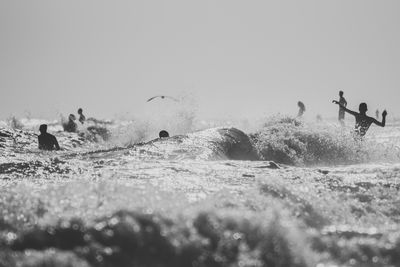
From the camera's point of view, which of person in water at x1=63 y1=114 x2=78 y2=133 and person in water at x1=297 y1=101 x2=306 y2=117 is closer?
person in water at x1=297 y1=101 x2=306 y2=117

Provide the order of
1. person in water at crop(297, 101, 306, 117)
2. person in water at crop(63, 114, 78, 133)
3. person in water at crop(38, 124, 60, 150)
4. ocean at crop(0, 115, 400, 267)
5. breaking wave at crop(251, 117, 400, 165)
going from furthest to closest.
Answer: person in water at crop(63, 114, 78, 133)
person in water at crop(297, 101, 306, 117)
person in water at crop(38, 124, 60, 150)
breaking wave at crop(251, 117, 400, 165)
ocean at crop(0, 115, 400, 267)

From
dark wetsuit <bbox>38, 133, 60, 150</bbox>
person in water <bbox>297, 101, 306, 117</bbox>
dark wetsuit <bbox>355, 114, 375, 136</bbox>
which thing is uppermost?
person in water <bbox>297, 101, 306, 117</bbox>

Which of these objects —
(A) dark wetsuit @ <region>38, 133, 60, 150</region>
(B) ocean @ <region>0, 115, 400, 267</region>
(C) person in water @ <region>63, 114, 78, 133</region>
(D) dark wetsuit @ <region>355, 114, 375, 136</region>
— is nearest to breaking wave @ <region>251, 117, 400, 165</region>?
(D) dark wetsuit @ <region>355, 114, 375, 136</region>

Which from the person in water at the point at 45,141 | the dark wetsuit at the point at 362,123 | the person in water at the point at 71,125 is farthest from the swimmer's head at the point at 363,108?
the person in water at the point at 71,125

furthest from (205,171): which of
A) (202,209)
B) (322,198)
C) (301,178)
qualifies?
(202,209)

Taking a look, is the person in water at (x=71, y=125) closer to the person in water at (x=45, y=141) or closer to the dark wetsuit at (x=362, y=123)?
the person in water at (x=45, y=141)

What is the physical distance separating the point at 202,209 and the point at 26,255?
4.58 ft

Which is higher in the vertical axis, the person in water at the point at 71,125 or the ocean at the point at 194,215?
the person in water at the point at 71,125

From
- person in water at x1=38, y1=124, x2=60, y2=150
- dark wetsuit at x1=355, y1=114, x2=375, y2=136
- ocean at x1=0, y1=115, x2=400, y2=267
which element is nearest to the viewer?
ocean at x1=0, y1=115, x2=400, y2=267

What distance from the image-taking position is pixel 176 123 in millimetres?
21797

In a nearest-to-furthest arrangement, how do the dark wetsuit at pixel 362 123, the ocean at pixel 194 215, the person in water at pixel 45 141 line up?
1. the ocean at pixel 194 215
2. the dark wetsuit at pixel 362 123
3. the person in water at pixel 45 141

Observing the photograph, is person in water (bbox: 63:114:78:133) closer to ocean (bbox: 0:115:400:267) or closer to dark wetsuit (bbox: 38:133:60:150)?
dark wetsuit (bbox: 38:133:60:150)

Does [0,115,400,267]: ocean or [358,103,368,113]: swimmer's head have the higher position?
[358,103,368,113]: swimmer's head

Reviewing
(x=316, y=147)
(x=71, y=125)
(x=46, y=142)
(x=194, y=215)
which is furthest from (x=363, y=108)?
(x=71, y=125)
